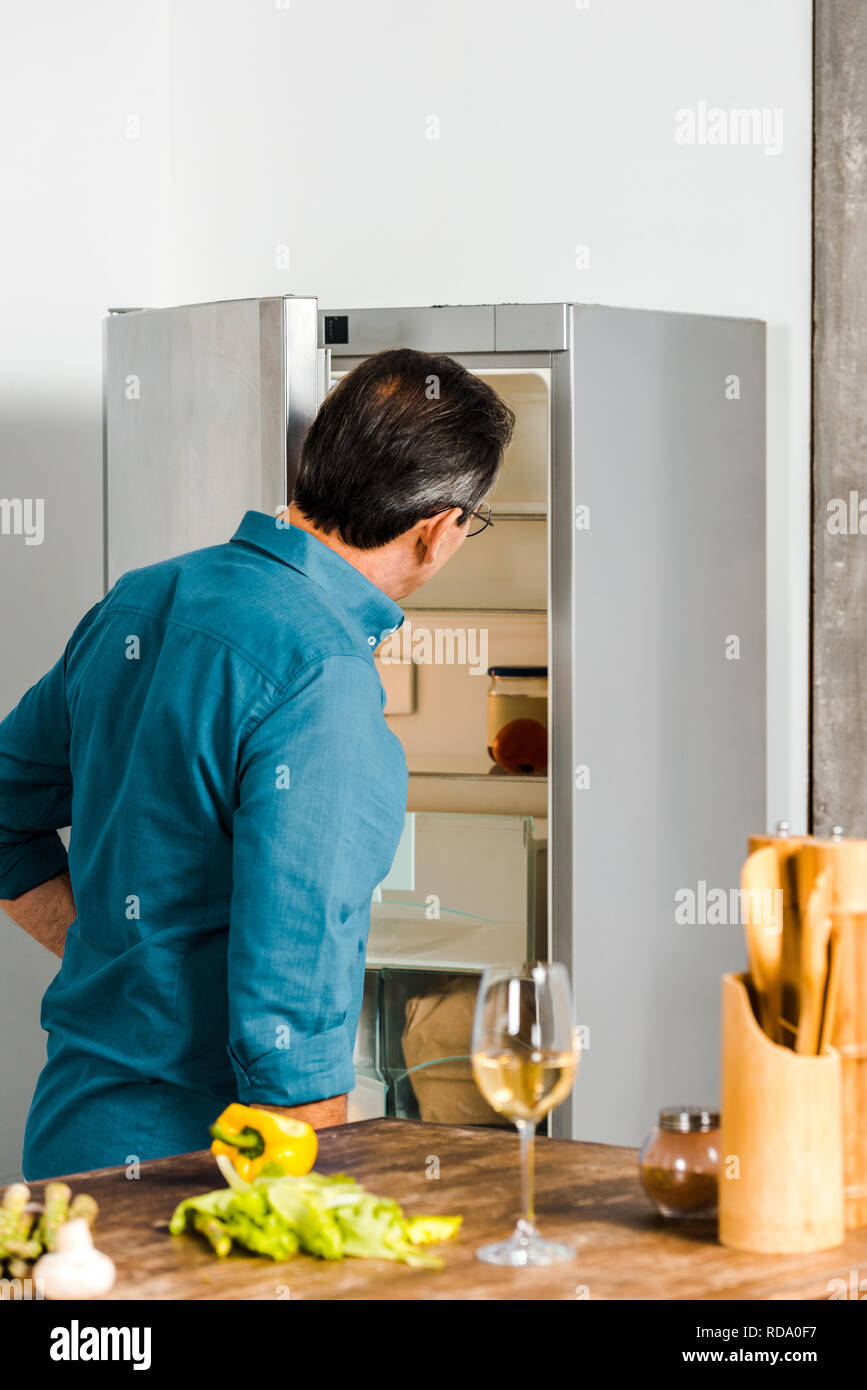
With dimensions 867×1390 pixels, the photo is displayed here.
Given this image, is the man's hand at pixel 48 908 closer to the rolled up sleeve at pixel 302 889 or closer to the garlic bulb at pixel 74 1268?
the rolled up sleeve at pixel 302 889

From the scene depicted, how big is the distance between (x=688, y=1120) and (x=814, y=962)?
13 centimetres

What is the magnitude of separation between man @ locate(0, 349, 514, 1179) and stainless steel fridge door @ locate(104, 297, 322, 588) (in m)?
0.96

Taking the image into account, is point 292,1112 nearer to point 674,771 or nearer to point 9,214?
point 674,771

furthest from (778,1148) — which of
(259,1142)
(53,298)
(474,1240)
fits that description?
(53,298)

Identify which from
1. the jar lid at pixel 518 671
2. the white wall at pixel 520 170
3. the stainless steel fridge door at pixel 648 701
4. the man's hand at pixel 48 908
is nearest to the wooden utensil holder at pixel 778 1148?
the man's hand at pixel 48 908

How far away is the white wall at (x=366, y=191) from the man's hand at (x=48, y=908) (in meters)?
1.39

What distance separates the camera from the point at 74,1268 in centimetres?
78

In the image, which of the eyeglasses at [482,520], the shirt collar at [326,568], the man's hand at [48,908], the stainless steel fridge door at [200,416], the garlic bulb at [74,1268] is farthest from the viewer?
the stainless steel fridge door at [200,416]

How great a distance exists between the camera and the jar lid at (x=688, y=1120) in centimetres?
95

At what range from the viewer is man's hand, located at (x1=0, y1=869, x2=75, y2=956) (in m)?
1.63

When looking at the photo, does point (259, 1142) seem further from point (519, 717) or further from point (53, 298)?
point (53, 298)

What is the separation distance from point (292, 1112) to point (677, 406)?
5.78 feet

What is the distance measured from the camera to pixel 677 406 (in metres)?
2.69
